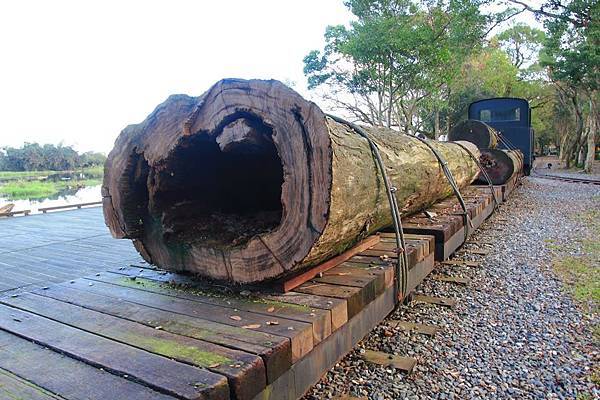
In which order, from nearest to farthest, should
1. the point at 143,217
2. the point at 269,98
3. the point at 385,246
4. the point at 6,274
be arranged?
the point at 269,98 → the point at 143,217 → the point at 385,246 → the point at 6,274

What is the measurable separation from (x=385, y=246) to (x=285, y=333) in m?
1.46

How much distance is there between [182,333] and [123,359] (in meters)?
0.24

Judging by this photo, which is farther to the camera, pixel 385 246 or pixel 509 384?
pixel 385 246

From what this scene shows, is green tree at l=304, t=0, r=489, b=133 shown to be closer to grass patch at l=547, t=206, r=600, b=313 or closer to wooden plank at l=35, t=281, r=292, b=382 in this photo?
grass patch at l=547, t=206, r=600, b=313

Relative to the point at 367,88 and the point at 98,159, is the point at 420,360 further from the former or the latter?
the point at 98,159

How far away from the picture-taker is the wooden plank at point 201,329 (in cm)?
136

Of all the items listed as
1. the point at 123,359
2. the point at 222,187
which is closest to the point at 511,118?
the point at 222,187

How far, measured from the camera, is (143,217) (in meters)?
2.30

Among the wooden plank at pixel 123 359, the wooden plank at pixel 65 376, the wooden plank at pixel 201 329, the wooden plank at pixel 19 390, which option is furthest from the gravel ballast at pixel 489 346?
the wooden plank at pixel 19 390

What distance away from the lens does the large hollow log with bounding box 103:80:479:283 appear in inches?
68.4

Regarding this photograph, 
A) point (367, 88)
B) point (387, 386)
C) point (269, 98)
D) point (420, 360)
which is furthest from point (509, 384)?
point (367, 88)

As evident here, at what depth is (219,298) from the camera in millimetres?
1934

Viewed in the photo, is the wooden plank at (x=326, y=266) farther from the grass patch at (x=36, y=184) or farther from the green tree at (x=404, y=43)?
the grass patch at (x=36, y=184)

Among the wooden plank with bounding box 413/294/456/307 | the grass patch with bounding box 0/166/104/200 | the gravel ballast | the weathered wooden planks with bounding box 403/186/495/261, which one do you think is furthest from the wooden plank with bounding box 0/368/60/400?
the grass patch with bounding box 0/166/104/200
